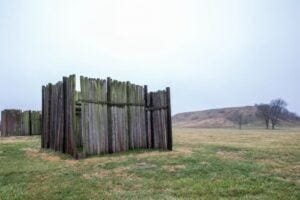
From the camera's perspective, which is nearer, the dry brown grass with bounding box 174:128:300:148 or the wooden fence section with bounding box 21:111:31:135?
the dry brown grass with bounding box 174:128:300:148

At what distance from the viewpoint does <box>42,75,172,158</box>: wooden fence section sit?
483 inches

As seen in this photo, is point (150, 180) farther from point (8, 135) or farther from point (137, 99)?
point (8, 135)

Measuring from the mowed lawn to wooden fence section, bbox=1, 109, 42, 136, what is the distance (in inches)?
491

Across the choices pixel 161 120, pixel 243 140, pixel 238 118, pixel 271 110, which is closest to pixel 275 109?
pixel 271 110

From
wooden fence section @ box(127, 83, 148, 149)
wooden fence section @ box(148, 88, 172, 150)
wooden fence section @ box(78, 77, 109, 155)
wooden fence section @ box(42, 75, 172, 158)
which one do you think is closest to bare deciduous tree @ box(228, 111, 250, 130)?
wooden fence section @ box(148, 88, 172, 150)

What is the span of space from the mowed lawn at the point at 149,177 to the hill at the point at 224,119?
7365cm

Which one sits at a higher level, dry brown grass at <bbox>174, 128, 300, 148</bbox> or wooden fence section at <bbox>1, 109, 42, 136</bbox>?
wooden fence section at <bbox>1, 109, 42, 136</bbox>

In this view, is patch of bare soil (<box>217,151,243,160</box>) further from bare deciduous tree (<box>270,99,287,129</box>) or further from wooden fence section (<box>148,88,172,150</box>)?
bare deciduous tree (<box>270,99,287,129</box>)

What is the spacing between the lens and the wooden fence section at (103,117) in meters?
12.3

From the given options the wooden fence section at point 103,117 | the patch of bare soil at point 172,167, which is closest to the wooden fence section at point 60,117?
the wooden fence section at point 103,117

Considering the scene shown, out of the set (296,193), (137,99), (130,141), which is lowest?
(296,193)

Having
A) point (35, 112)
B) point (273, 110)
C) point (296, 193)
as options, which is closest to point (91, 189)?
point (296, 193)

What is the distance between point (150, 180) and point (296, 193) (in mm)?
3224

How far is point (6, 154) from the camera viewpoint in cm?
1273
